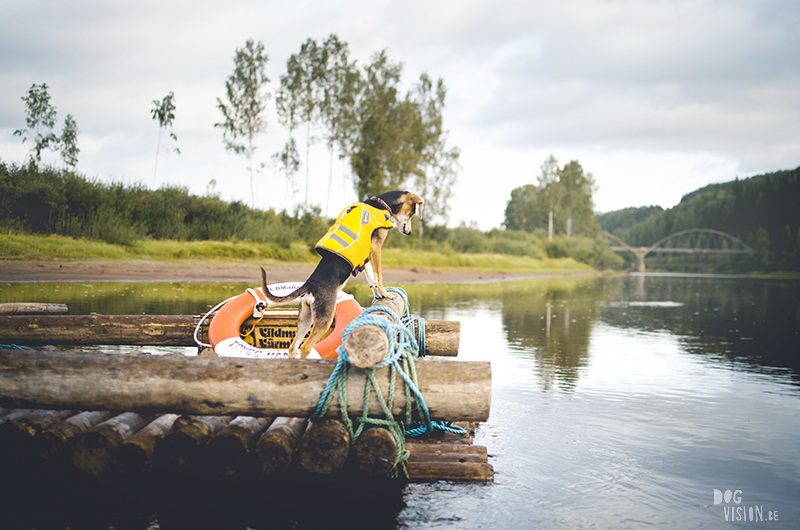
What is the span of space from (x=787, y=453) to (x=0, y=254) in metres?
20.4

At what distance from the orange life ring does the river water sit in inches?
53.9

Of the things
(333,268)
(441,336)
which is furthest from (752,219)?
(333,268)

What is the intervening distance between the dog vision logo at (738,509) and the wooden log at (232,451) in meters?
3.23

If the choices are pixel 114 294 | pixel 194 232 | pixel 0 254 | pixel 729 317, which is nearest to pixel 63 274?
pixel 0 254

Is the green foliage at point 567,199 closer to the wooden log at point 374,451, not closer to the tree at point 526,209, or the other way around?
the tree at point 526,209

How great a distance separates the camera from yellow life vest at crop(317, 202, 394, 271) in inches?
189

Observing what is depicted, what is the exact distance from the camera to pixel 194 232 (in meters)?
24.3

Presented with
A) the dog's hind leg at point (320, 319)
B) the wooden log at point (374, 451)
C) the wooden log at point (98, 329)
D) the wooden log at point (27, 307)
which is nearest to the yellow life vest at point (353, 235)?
the dog's hind leg at point (320, 319)

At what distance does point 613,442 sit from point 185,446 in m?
3.69

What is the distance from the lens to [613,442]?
15.9ft

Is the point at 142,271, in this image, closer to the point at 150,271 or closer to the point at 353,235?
the point at 150,271

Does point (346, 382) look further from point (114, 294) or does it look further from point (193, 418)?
point (114, 294)

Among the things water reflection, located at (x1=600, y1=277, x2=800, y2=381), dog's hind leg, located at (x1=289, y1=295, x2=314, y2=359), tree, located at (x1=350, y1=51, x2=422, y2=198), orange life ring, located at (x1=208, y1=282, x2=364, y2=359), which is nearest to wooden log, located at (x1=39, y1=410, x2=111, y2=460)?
orange life ring, located at (x1=208, y1=282, x2=364, y2=359)

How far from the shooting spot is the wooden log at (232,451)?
3.36 meters
